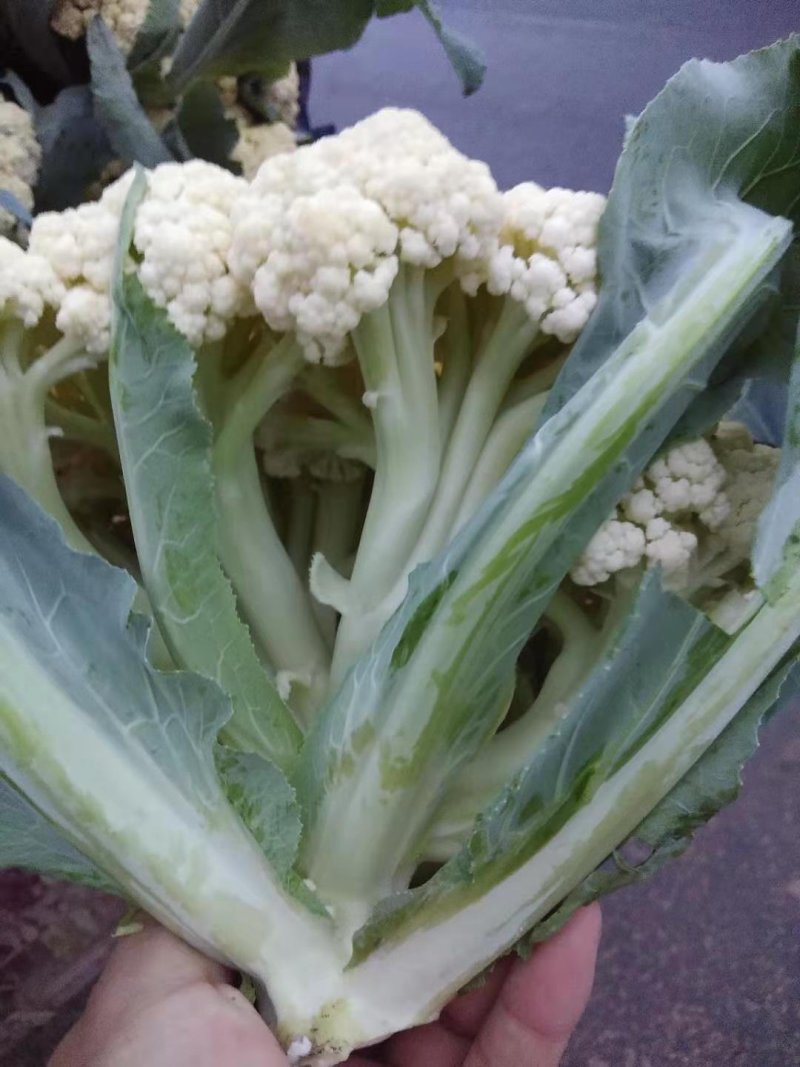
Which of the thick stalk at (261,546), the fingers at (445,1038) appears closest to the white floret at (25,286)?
the thick stalk at (261,546)

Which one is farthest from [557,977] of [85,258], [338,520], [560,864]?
[85,258]

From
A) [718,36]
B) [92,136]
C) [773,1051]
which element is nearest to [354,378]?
[92,136]

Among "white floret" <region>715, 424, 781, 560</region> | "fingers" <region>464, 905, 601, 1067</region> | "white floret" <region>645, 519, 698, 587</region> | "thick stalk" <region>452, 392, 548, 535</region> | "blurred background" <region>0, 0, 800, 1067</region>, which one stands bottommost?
"blurred background" <region>0, 0, 800, 1067</region>

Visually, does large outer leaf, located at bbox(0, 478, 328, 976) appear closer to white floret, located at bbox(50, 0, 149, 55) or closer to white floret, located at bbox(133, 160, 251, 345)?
white floret, located at bbox(133, 160, 251, 345)

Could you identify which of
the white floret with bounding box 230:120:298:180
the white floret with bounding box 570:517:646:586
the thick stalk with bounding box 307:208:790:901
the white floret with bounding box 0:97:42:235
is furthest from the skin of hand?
the white floret with bounding box 230:120:298:180

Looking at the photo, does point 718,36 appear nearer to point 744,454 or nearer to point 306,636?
point 744,454

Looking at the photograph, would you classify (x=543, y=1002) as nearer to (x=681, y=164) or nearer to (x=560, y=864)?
(x=560, y=864)
